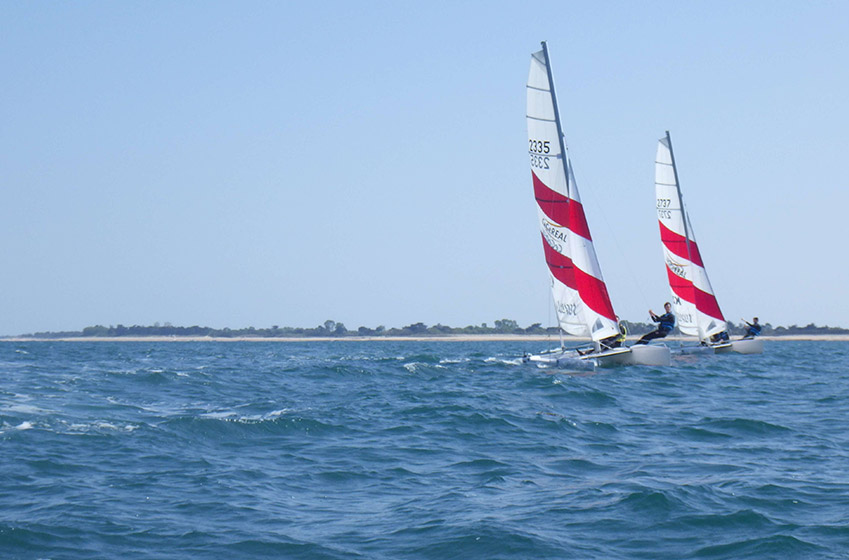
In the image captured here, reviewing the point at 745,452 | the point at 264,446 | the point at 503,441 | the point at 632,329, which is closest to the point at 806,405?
the point at 745,452

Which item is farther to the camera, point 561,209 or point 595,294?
point 561,209

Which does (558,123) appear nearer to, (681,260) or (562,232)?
(562,232)

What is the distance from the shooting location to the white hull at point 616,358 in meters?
30.2

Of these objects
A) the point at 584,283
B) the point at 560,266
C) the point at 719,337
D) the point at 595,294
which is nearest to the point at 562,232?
the point at 560,266

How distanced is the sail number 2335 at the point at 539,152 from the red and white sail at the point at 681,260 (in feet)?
52.4

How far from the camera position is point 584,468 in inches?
466

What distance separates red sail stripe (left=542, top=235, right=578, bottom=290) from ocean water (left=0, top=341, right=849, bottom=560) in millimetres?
11456

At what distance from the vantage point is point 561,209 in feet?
108

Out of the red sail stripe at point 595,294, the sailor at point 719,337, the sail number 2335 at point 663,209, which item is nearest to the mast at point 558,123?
the red sail stripe at point 595,294

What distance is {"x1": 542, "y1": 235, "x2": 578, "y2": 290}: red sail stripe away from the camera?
32.9 metres

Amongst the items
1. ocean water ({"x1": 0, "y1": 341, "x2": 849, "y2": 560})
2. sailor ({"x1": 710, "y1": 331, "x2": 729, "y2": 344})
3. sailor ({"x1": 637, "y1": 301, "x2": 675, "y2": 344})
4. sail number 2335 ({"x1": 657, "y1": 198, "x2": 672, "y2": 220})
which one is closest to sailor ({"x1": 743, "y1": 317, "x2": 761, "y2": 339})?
sailor ({"x1": 710, "y1": 331, "x2": 729, "y2": 344})

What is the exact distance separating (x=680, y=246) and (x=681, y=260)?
758 millimetres

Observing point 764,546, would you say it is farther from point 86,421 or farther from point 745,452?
point 86,421

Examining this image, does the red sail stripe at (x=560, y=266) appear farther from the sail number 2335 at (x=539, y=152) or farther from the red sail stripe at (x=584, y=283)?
the sail number 2335 at (x=539, y=152)
